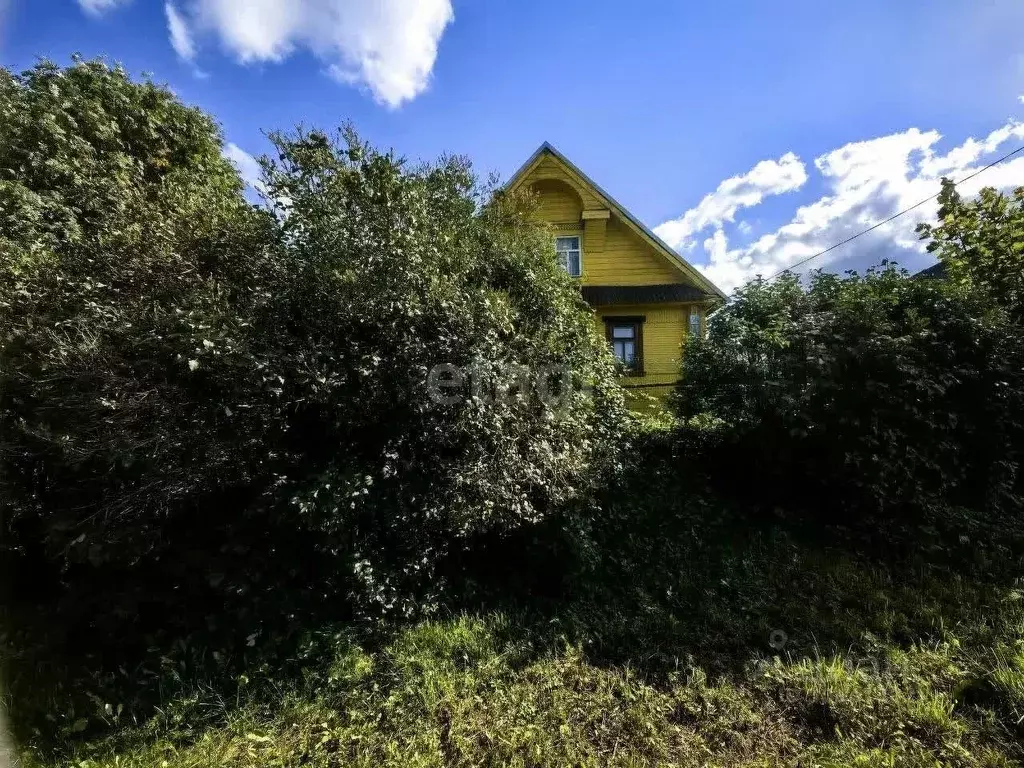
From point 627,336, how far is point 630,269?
1825 millimetres

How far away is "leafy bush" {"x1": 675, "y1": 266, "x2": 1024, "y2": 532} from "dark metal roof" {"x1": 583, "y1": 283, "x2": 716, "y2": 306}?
21.0 feet

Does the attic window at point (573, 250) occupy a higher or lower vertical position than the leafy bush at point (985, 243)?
higher

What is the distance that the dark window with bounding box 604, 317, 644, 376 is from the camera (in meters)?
12.2

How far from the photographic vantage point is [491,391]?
3932mm

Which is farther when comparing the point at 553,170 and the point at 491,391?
the point at 553,170

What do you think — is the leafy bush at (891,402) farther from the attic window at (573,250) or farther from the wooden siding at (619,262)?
the attic window at (573,250)

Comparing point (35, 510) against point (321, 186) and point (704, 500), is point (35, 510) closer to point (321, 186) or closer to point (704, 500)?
point (321, 186)

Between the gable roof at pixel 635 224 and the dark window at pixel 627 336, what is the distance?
5.60 feet

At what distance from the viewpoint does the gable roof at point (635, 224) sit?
11.4 metres

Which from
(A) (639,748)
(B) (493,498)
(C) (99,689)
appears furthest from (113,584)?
(A) (639,748)

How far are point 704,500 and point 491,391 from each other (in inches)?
136

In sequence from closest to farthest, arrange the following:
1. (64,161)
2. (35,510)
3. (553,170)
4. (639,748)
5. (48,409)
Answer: (639,748)
(48,409)
(35,510)
(64,161)
(553,170)

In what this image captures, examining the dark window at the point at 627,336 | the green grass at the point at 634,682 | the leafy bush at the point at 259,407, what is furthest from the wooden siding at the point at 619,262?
the green grass at the point at 634,682

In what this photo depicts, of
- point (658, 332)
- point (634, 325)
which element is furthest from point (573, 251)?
point (658, 332)
